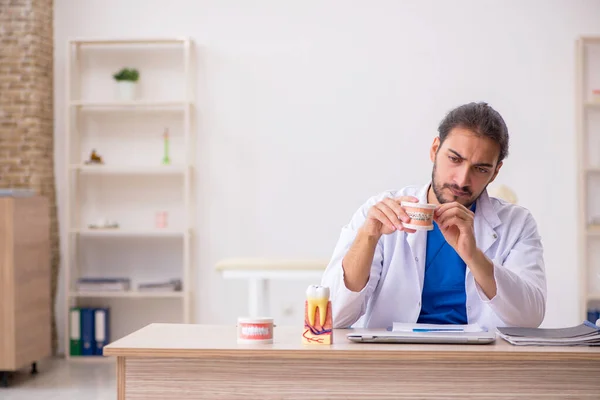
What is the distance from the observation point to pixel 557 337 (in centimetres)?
192

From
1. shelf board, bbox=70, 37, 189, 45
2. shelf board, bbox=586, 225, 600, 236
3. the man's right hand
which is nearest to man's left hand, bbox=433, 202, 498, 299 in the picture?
the man's right hand

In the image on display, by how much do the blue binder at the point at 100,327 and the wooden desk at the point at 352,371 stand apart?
3800 millimetres

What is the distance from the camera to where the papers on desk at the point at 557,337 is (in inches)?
74.5

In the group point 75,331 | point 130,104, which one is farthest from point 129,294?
point 130,104

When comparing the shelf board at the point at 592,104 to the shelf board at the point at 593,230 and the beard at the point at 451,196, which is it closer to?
the shelf board at the point at 593,230

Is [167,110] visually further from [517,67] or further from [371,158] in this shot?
[517,67]

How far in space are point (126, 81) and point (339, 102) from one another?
4.86 ft

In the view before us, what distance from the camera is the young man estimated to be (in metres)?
2.24

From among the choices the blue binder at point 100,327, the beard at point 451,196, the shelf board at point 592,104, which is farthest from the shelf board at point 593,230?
the blue binder at point 100,327

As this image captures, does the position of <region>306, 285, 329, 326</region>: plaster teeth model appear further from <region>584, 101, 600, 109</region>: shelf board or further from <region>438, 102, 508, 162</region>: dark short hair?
<region>584, 101, 600, 109</region>: shelf board

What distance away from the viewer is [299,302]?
18.7 feet

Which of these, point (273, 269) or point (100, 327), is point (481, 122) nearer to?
point (273, 269)

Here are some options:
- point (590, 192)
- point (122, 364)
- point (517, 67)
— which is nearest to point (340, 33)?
point (517, 67)

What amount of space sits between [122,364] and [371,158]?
394 cm
